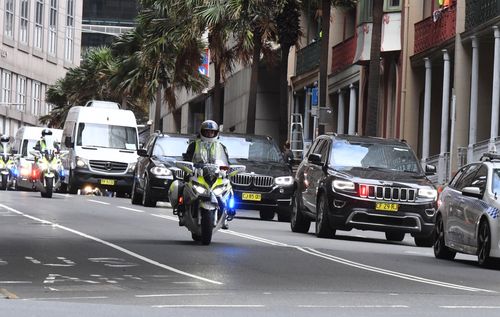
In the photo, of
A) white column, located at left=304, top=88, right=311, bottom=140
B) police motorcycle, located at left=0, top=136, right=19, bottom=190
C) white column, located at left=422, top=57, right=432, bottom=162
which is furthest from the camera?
white column, located at left=304, top=88, right=311, bottom=140

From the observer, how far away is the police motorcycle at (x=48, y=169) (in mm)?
39031

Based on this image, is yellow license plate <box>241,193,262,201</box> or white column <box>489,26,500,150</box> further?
white column <box>489,26,500,150</box>

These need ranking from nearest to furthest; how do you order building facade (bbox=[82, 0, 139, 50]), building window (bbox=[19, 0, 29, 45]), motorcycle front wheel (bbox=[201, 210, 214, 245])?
motorcycle front wheel (bbox=[201, 210, 214, 245])
building window (bbox=[19, 0, 29, 45])
building facade (bbox=[82, 0, 139, 50])

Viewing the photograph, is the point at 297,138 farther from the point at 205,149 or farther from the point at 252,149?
the point at 205,149

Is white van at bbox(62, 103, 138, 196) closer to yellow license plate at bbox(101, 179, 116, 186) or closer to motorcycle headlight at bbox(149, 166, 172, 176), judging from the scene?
yellow license plate at bbox(101, 179, 116, 186)

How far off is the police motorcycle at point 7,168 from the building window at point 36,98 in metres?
66.4

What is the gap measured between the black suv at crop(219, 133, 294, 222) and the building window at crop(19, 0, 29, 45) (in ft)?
283

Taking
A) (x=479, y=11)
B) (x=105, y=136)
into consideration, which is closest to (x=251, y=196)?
(x=479, y=11)

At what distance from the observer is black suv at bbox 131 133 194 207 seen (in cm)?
3481

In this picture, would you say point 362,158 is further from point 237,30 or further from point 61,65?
point 61,65

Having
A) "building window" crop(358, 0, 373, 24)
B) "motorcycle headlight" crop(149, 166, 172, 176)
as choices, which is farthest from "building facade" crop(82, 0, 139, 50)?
"motorcycle headlight" crop(149, 166, 172, 176)

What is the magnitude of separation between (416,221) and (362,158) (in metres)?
1.79

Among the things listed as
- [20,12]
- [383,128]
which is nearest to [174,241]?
[383,128]

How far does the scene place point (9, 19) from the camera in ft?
374
